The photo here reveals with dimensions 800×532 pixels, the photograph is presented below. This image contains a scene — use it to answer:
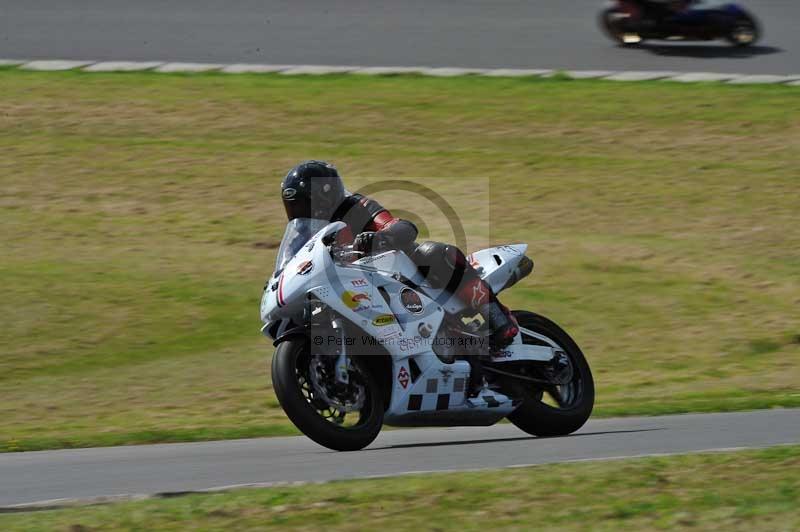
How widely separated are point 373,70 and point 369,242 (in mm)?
13596

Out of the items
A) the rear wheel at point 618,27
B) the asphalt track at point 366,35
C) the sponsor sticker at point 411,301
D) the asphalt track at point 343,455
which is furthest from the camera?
the rear wheel at point 618,27

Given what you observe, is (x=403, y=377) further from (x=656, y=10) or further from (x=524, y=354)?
(x=656, y=10)

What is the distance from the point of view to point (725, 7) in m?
22.4

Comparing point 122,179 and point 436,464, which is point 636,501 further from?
point 122,179

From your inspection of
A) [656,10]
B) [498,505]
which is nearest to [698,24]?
[656,10]

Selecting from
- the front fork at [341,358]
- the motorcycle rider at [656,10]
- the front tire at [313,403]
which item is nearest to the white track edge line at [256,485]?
the front tire at [313,403]

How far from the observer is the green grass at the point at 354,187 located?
37.8ft

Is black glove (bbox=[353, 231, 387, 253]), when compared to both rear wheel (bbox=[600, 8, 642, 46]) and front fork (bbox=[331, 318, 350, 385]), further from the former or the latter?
rear wheel (bbox=[600, 8, 642, 46])

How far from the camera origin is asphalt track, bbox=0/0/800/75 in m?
22.0

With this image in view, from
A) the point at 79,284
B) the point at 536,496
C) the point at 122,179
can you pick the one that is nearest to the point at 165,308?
the point at 79,284

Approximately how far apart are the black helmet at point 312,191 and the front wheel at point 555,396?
1.68 metres

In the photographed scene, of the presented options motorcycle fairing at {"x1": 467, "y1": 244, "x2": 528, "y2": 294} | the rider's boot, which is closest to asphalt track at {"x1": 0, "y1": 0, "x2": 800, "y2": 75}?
motorcycle fairing at {"x1": 467, "y1": 244, "x2": 528, "y2": 294}

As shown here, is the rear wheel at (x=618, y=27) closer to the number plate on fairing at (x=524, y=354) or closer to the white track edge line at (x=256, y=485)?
the number plate on fairing at (x=524, y=354)

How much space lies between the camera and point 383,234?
317 inches
